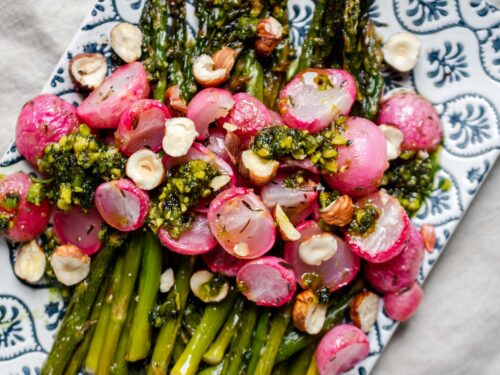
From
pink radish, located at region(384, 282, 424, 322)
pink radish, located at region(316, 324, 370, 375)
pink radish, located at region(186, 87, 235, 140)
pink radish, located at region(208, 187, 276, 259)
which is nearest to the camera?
pink radish, located at region(208, 187, 276, 259)

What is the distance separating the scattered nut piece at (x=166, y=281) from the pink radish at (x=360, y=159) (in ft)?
2.85

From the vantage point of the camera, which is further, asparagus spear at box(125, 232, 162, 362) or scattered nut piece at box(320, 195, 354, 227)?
asparagus spear at box(125, 232, 162, 362)

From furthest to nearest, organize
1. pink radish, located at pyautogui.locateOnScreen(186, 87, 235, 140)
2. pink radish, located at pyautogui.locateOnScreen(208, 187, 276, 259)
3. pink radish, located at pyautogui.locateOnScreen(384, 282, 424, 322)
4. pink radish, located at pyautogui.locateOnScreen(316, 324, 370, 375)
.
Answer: pink radish, located at pyautogui.locateOnScreen(384, 282, 424, 322)
pink radish, located at pyautogui.locateOnScreen(316, 324, 370, 375)
pink radish, located at pyautogui.locateOnScreen(186, 87, 235, 140)
pink radish, located at pyautogui.locateOnScreen(208, 187, 276, 259)

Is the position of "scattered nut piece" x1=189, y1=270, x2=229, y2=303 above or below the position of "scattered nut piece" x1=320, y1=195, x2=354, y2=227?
below

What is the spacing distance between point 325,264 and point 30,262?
54.9 inches

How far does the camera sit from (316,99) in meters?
3.20

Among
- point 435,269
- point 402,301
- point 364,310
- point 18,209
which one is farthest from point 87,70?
point 435,269

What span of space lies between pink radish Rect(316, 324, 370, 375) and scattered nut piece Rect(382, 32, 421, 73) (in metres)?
1.29

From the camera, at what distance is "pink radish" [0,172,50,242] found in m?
3.22

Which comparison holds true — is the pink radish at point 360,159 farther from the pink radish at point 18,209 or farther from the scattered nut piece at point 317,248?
the pink radish at point 18,209

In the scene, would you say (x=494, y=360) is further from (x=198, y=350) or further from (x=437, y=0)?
(x=437, y=0)

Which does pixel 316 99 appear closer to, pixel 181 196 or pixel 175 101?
pixel 175 101

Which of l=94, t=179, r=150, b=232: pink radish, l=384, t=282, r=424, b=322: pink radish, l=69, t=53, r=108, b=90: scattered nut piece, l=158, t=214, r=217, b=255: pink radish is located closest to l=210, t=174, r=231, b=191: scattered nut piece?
l=158, t=214, r=217, b=255: pink radish

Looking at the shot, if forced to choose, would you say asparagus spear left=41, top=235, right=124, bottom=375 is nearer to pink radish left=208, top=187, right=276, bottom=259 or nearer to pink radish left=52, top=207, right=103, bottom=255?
pink radish left=52, top=207, right=103, bottom=255
